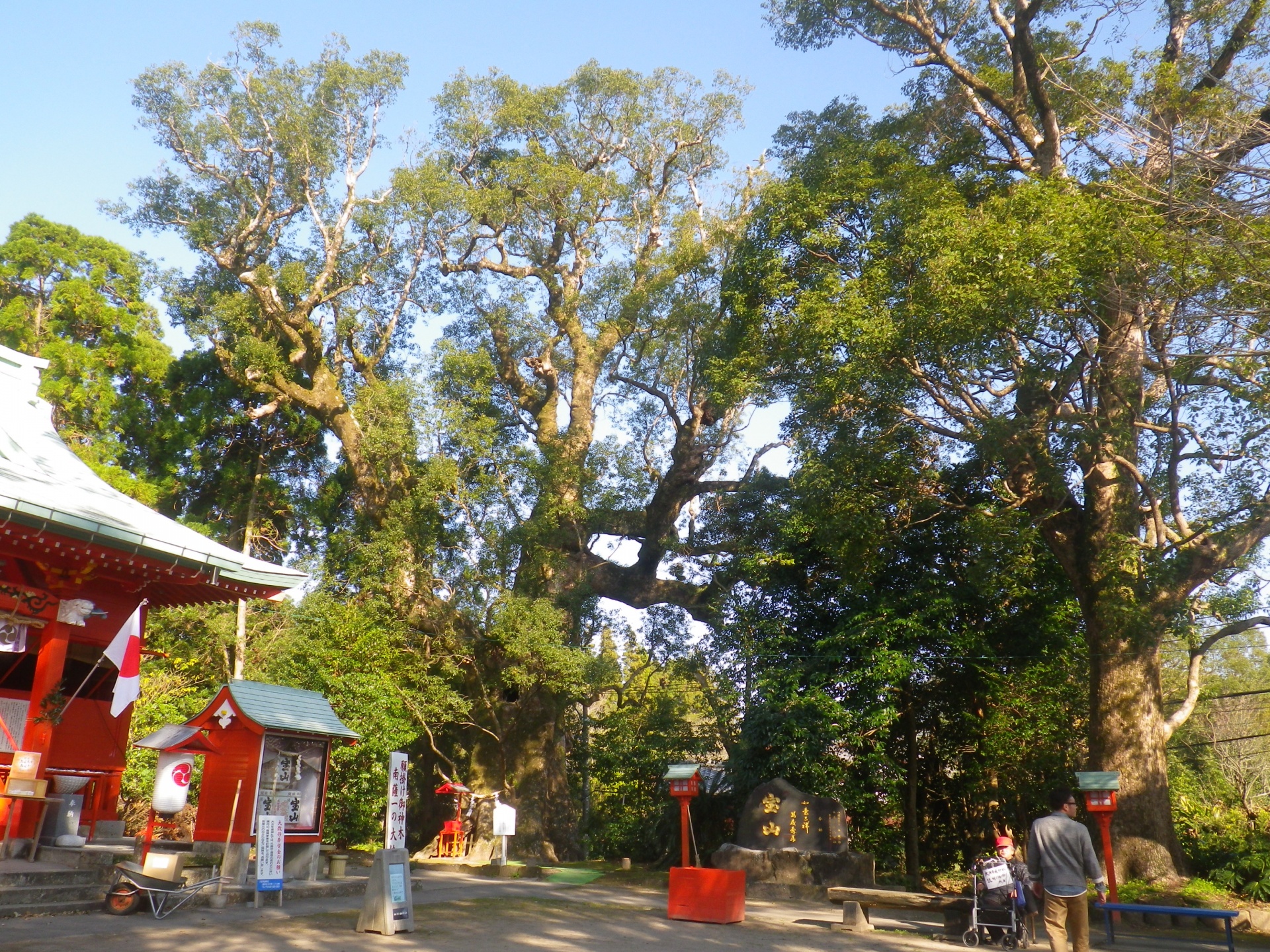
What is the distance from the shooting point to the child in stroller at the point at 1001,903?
8.81 meters

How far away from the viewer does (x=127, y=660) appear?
8547 millimetres

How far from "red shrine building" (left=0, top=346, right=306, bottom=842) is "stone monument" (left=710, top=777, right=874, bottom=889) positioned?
793cm

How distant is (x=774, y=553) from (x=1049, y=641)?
4.78m

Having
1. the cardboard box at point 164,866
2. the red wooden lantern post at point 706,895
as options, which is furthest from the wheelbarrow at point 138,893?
the red wooden lantern post at point 706,895

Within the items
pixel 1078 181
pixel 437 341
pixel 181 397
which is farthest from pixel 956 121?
pixel 181 397

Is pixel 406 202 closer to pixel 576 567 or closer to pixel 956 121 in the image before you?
pixel 576 567

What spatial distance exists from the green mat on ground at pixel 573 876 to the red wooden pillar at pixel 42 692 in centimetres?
787

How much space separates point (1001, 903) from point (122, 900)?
8.06 m

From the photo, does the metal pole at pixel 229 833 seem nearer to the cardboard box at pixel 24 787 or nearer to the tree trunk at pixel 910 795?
the cardboard box at pixel 24 787

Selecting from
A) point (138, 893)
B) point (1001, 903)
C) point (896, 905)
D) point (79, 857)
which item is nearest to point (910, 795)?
point (896, 905)

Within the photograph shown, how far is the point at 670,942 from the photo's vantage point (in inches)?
329

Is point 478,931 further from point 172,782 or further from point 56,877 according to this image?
point 56,877

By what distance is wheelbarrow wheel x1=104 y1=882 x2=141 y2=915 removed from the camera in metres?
8.37

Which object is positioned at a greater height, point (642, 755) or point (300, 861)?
point (642, 755)
